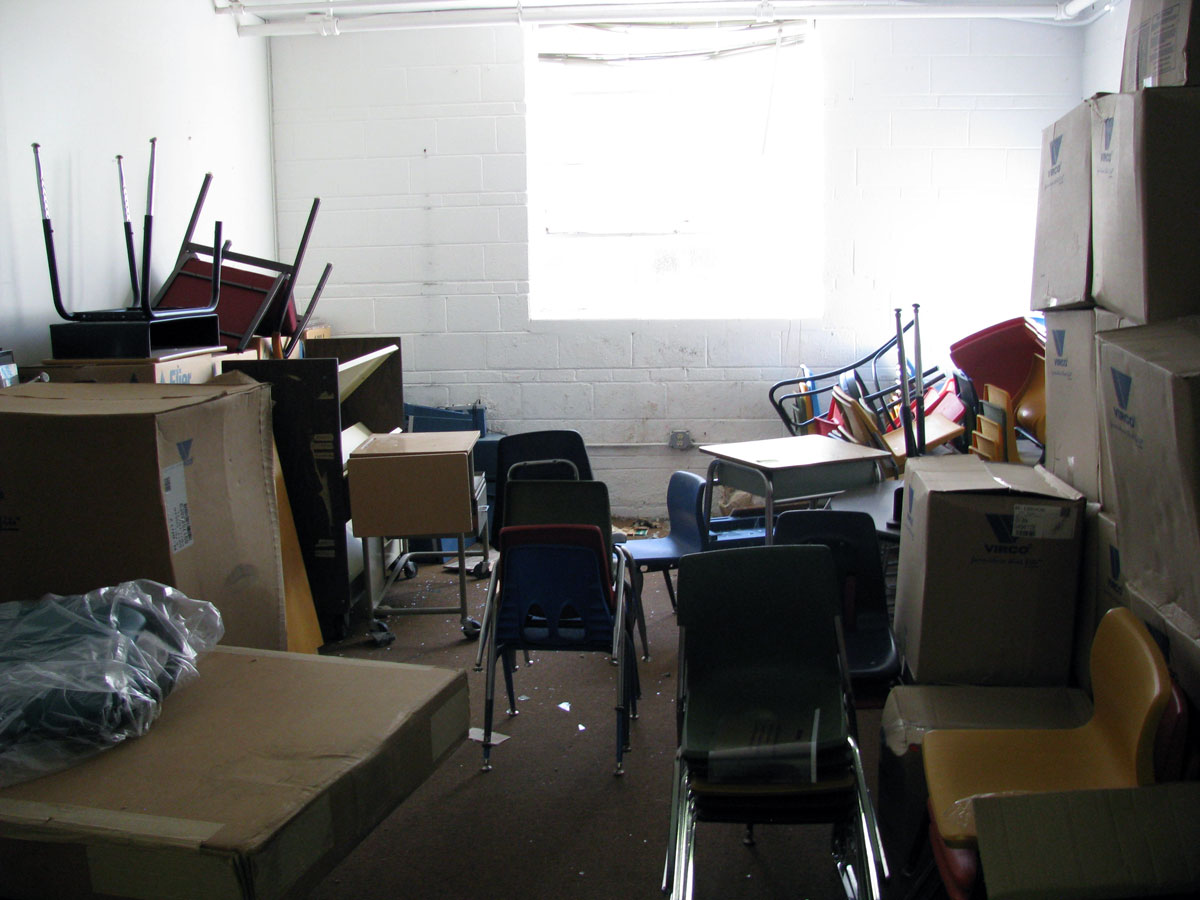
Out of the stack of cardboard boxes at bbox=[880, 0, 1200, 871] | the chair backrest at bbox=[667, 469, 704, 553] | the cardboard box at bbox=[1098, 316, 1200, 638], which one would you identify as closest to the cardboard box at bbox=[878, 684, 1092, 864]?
the stack of cardboard boxes at bbox=[880, 0, 1200, 871]

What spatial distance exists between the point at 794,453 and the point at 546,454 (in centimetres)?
95

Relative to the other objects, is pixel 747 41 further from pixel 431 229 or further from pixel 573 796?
pixel 573 796

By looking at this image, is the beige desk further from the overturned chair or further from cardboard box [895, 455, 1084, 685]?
cardboard box [895, 455, 1084, 685]

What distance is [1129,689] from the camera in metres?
1.75

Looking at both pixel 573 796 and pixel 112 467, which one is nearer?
pixel 112 467

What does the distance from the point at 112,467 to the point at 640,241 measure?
162 inches

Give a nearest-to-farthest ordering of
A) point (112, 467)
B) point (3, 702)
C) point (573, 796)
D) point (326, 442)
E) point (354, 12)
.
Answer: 1. point (3, 702)
2. point (112, 467)
3. point (573, 796)
4. point (326, 442)
5. point (354, 12)

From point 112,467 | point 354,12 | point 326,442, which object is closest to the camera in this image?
point 112,467

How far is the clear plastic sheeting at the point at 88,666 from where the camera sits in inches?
47.4

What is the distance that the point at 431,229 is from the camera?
535 cm

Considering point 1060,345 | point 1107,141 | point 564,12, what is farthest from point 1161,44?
point 564,12

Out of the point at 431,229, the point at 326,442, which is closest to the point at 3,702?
the point at 326,442

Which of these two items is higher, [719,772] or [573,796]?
[719,772]

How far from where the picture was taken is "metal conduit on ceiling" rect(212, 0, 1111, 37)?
192 inches
